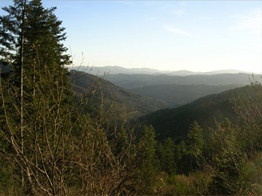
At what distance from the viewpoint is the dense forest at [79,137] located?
3371mm

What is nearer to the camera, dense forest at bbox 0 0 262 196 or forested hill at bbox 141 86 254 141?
dense forest at bbox 0 0 262 196

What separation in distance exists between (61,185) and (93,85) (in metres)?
1.65

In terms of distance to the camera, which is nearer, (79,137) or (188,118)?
(79,137)

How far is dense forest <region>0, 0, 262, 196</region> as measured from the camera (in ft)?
11.1

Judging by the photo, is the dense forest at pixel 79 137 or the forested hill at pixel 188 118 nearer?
the dense forest at pixel 79 137

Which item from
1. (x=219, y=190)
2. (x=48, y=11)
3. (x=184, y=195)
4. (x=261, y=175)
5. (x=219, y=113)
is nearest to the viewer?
(x=261, y=175)

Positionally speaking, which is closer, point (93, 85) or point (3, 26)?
point (93, 85)

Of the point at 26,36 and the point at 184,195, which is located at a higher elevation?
the point at 26,36

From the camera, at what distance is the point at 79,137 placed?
4559 mm

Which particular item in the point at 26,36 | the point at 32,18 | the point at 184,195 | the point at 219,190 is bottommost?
the point at 184,195

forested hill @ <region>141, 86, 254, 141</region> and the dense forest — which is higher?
the dense forest

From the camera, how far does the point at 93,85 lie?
358 cm

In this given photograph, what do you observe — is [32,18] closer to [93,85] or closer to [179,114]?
[93,85]

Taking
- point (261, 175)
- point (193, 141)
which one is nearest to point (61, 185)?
point (261, 175)
